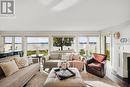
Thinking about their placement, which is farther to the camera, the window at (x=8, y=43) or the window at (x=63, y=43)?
the window at (x=8, y=43)

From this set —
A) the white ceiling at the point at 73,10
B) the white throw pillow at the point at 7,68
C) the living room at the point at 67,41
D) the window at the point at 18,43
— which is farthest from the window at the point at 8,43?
the white throw pillow at the point at 7,68

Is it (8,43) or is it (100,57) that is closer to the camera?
(100,57)

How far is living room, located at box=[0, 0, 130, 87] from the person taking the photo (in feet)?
11.4

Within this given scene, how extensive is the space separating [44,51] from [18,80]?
6884 mm

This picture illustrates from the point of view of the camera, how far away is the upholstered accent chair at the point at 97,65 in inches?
220

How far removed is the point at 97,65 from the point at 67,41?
430cm

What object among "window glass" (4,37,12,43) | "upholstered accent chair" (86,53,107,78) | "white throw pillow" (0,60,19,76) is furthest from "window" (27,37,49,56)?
"white throw pillow" (0,60,19,76)

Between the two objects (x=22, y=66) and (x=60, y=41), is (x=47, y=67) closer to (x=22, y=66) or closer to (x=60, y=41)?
(x=22, y=66)

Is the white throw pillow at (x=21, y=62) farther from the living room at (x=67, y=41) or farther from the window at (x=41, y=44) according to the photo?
the window at (x=41, y=44)

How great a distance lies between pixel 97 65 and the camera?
5.90m

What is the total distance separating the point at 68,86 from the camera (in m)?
3.25

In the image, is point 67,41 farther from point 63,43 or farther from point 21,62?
point 21,62

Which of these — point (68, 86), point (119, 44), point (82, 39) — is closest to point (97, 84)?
point (68, 86)

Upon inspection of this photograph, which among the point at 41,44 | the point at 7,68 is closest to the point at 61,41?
the point at 41,44
